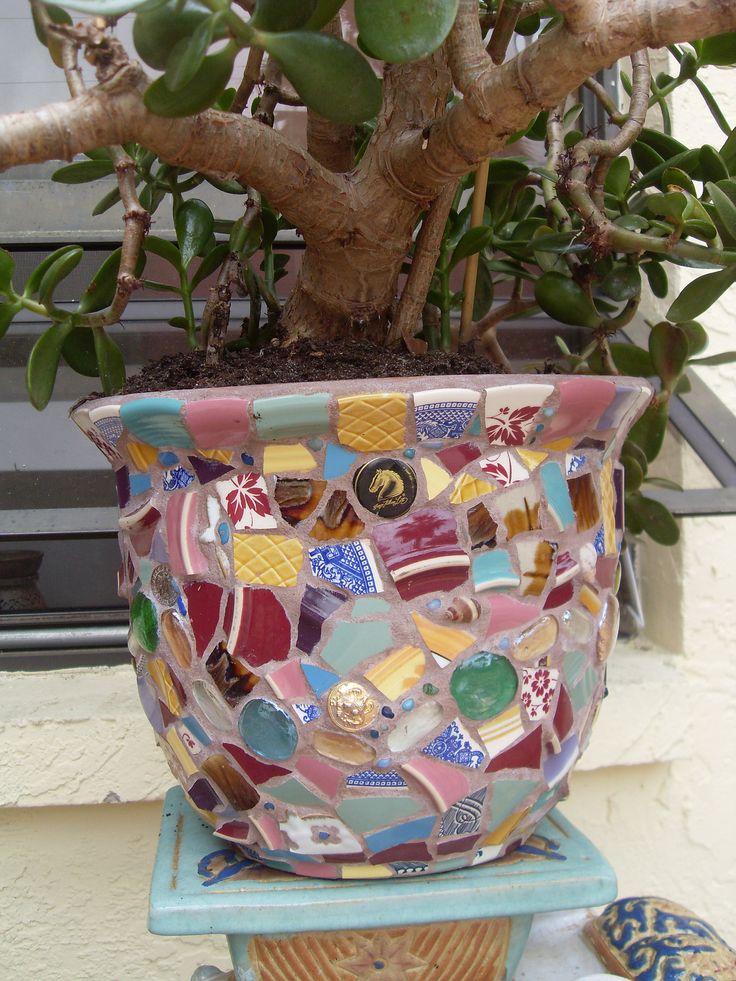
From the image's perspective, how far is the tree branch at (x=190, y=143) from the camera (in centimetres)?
36

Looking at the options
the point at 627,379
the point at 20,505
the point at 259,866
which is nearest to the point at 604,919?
the point at 259,866

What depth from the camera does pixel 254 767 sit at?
0.45m

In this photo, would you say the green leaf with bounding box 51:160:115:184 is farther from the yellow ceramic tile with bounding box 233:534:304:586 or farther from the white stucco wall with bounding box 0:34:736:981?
the white stucco wall with bounding box 0:34:736:981

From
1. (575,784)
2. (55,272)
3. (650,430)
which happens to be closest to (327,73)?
(55,272)

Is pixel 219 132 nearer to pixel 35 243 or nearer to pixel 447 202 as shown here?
pixel 447 202

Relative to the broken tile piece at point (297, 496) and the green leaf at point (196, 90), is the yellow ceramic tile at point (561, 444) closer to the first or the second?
the broken tile piece at point (297, 496)

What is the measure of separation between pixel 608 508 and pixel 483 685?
0.14 meters

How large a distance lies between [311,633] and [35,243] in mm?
867

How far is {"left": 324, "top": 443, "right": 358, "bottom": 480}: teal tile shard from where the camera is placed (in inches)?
16.5

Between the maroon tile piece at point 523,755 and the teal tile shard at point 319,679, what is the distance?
0.32 feet

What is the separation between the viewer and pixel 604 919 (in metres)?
0.60

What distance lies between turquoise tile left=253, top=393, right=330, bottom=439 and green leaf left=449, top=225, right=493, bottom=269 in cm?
26

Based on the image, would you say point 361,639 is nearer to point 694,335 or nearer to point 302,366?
point 302,366

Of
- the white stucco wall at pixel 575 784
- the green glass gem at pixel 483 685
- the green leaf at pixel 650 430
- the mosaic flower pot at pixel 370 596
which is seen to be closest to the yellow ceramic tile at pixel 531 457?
the mosaic flower pot at pixel 370 596
